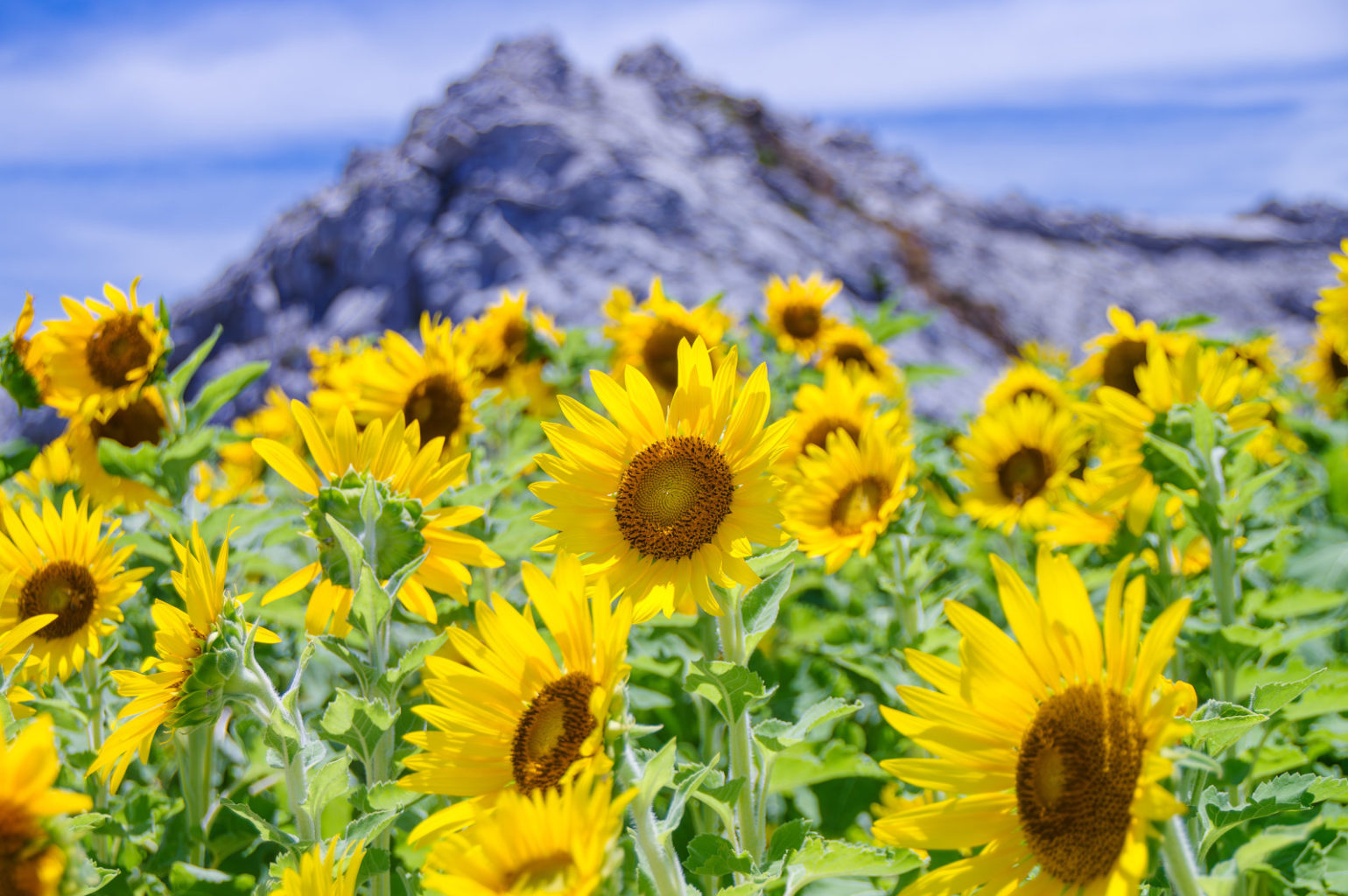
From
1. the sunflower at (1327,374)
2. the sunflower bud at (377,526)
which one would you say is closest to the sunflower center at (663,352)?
the sunflower bud at (377,526)

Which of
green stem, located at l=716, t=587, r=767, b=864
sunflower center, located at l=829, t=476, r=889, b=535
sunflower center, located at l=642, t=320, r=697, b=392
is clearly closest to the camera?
green stem, located at l=716, t=587, r=767, b=864

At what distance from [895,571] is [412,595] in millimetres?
1164

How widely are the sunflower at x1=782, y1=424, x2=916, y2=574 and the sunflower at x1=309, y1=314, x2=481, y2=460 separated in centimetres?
83

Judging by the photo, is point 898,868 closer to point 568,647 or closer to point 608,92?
point 568,647

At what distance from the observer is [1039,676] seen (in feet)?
3.27

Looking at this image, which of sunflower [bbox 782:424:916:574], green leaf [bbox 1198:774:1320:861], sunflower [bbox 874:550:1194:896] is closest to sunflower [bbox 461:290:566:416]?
sunflower [bbox 782:424:916:574]

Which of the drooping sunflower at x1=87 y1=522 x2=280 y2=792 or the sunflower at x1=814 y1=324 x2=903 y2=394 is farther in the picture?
the sunflower at x1=814 y1=324 x2=903 y2=394

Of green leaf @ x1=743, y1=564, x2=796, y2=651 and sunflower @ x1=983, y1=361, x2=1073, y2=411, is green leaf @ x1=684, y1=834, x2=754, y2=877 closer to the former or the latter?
green leaf @ x1=743, y1=564, x2=796, y2=651

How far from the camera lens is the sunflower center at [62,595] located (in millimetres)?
1611

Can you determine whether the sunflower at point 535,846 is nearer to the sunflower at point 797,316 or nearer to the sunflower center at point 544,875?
the sunflower center at point 544,875

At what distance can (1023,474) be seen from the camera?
2.53 m

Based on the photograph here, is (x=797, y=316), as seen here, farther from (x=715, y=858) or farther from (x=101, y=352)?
(x=715, y=858)

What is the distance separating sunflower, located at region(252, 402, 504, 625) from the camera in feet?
4.72

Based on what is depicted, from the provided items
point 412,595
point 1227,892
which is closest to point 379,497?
point 412,595
